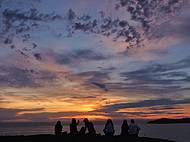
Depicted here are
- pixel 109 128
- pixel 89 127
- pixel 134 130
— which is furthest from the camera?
pixel 89 127

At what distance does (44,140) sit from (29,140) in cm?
116

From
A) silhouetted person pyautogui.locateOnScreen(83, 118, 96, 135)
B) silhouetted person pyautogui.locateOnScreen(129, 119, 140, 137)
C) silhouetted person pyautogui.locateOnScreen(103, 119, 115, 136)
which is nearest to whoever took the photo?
silhouetted person pyautogui.locateOnScreen(129, 119, 140, 137)

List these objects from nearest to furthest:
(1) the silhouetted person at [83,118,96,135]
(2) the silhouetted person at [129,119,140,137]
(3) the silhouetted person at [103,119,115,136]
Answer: (2) the silhouetted person at [129,119,140,137]
(3) the silhouetted person at [103,119,115,136]
(1) the silhouetted person at [83,118,96,135]

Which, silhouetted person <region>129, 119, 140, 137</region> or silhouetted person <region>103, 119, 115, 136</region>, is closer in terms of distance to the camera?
silhouetted person <region>129, 119, 140, 137</region>

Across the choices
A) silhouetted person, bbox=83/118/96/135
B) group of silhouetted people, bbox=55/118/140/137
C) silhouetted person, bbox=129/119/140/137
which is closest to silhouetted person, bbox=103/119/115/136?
group of silhouetted people, bbox=55/118/140/137

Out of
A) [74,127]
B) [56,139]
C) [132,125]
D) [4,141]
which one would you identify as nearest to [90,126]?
[74,127]

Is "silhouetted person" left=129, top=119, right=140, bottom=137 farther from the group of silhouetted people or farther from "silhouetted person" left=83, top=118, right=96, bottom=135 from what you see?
"silhouetted person" left=83, top=118, right=96, bottom=135

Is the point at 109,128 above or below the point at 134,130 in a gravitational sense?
above

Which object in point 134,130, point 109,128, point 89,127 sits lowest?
point 134,130

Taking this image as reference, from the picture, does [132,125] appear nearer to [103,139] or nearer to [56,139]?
[103,139]

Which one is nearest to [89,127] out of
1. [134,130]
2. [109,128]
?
[109,128]

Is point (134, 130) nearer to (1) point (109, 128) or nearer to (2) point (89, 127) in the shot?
(1) point (109, 128)

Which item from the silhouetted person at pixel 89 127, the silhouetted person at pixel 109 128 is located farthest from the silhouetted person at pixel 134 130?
the silhouetted person at pixel 89 127

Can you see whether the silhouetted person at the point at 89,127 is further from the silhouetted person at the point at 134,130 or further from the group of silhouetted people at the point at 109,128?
the silhouetted person at the point at 134,130
